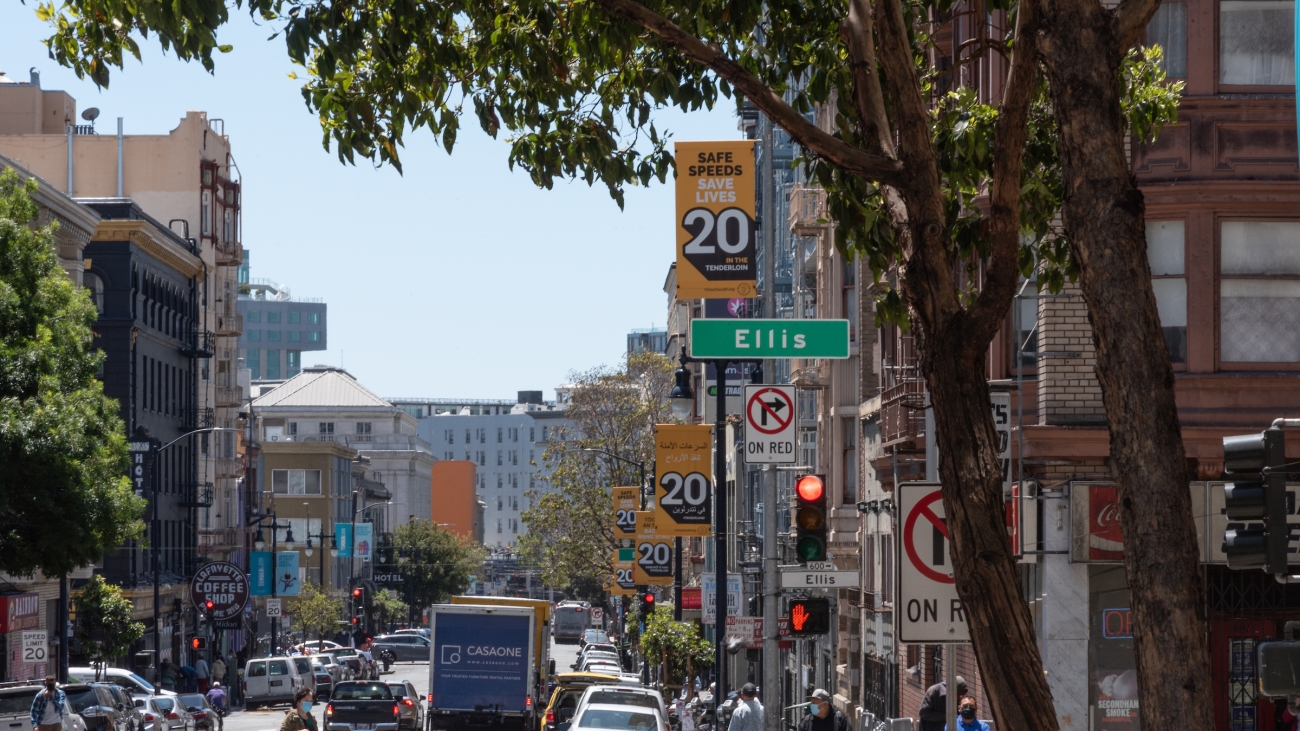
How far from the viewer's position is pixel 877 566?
3278 centimetres

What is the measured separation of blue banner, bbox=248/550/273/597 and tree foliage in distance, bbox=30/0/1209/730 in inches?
2533

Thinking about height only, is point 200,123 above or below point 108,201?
above

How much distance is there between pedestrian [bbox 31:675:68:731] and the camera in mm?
26078

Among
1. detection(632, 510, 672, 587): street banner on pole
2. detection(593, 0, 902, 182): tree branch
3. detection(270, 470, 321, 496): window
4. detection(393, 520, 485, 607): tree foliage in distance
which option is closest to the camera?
detection(593, 0, 902, 182): tree branch

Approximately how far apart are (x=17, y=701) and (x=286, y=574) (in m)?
47.5

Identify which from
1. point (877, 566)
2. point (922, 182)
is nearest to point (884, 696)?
point (877, 566)

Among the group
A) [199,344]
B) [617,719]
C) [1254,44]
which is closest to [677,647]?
[617,719]

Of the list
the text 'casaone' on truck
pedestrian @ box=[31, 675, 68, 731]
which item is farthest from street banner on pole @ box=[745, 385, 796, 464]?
the text 'casaone' on truck

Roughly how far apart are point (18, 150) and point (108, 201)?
9320mm

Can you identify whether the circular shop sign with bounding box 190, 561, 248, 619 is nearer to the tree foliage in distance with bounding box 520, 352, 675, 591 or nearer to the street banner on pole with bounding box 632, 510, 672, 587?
the street banner on pole with bounding box 632, 510, 672, 587

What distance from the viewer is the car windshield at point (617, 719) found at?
83.0 feet

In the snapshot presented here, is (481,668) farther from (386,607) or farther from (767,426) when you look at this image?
(386,607)

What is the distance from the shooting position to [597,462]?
72.9m

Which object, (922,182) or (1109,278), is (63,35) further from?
(1109,278)
